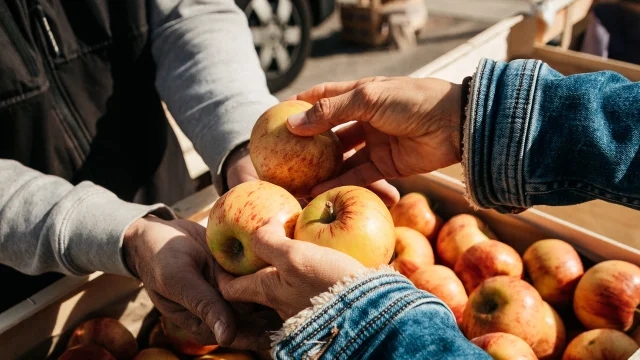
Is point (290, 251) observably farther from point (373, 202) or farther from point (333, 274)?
point (373, 202)

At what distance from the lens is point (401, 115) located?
1.60 m

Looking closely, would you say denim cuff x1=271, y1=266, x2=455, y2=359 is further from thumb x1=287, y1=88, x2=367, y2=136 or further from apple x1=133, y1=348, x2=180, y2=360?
apple x1=133, y1=348, x2=180, y2=360

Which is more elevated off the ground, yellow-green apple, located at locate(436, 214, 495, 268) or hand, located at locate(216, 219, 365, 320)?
hand, located at locate(216, 219, 365, 320)

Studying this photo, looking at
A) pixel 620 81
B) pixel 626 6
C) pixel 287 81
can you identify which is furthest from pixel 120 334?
pixel 287 81

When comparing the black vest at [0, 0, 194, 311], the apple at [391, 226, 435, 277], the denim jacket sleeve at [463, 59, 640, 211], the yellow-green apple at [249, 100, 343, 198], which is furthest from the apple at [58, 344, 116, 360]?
the denim jacket sleeve at [463, 59, 640, 211]

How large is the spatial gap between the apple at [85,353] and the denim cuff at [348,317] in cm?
84

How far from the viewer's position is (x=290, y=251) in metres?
1.16

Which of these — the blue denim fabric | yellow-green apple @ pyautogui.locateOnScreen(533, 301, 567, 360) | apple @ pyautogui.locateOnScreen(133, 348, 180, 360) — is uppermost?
the blue denim fabric

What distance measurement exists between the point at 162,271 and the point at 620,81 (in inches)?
53.8

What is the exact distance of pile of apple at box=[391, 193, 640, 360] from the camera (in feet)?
5.23

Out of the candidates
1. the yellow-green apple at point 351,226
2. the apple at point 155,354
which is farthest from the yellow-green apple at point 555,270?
the apple at point 155,354

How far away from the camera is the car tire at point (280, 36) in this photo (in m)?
5.50

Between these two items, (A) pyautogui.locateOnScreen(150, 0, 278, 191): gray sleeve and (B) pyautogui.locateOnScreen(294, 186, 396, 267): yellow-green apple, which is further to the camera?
(A) pyautogui.locateOnScreen(150, 0, 278, 191): gray sleeve

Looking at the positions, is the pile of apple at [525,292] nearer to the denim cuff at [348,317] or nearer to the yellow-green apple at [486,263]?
the yellow-green apple at [486,263]
